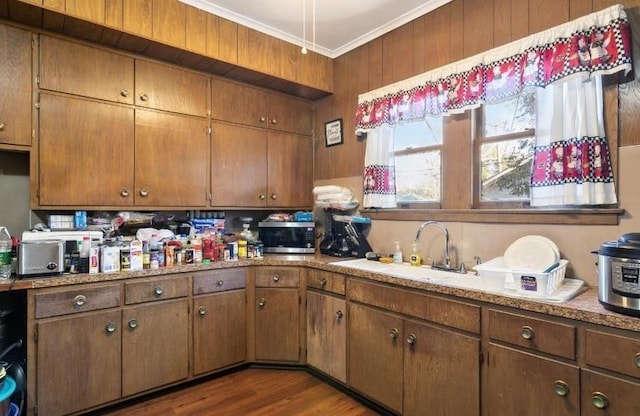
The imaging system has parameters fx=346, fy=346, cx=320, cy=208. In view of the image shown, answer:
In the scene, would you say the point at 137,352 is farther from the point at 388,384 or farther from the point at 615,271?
the point at 615,271

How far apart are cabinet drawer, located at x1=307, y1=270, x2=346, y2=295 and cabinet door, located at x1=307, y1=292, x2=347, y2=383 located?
61mm

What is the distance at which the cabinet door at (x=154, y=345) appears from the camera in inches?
87.8

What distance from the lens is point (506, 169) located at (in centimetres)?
223

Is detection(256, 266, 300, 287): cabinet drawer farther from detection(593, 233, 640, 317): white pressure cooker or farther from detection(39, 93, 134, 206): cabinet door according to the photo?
detection(593, 233, 640, 317): white pressure cooker

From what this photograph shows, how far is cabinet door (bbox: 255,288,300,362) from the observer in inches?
108

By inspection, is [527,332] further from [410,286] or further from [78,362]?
[78,362]

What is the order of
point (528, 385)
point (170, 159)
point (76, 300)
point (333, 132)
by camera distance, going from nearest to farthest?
point (528, 385) < point (76, 300) < point (170, 159) < point (333, 132)

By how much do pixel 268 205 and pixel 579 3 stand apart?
2.57 m

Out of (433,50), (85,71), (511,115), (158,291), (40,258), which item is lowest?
(158,291)

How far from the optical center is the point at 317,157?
3557 millimetres

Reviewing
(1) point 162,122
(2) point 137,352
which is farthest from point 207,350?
(1) point 162,122

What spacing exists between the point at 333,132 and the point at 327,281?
4.97 feet

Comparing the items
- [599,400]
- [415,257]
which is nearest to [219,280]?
[415,257]

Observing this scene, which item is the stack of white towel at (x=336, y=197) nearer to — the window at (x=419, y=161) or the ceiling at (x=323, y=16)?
the window at (x=419, y=161)
